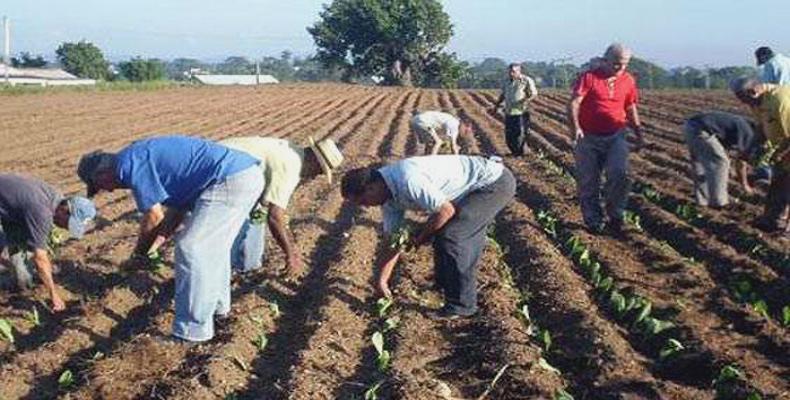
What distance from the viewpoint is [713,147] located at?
955 centimetres

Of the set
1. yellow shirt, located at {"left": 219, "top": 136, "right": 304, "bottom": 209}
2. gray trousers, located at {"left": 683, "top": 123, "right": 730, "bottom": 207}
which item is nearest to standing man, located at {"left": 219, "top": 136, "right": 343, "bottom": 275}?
yellow shirt, located at {"left": 219, "top": 136, "right": 304, "bottom": 209}

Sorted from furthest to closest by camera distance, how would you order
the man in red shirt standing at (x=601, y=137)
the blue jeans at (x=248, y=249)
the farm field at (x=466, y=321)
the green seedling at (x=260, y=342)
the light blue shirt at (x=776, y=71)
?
the light blue shirt at (x=776, y=71)
the man in red shirt standing at (x=601, y=137)
the blue jeans at (x=248, y=249)
the green seedling at (x=260, y=342)
the farm field at (x=466, y=321)

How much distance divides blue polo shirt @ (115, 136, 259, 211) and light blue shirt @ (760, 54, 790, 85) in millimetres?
6522

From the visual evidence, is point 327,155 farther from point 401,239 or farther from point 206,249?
point 206,249

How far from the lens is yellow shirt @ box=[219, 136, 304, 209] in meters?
6.61

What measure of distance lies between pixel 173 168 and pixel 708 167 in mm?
5950

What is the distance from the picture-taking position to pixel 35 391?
5031 mm

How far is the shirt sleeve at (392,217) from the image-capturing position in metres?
5.96

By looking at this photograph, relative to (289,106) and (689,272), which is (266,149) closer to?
(689,272)

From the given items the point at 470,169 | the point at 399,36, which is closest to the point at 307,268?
the point at 470,169

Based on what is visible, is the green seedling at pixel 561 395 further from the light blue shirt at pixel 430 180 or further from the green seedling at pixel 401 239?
the green seedling at pixel 401 239

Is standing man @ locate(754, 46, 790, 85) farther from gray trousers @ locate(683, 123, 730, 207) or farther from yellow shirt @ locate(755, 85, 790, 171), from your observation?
yellow shirt @ locate(755, 85, 790, 171)

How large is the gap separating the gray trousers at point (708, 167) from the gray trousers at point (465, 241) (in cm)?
417

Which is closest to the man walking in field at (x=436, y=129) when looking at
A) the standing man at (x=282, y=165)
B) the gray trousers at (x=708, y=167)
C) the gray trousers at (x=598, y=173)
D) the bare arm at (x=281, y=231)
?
the gray trousers at (x=598, y=173)
